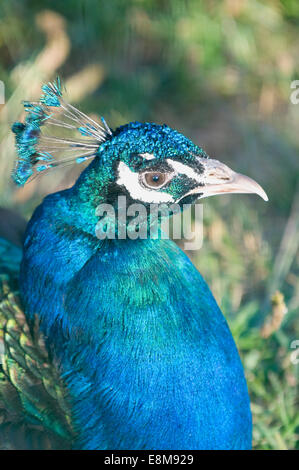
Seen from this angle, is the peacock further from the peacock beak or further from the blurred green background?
the blurred green background

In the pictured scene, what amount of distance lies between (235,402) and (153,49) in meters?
2.58

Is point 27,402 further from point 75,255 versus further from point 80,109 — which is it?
point 80,109

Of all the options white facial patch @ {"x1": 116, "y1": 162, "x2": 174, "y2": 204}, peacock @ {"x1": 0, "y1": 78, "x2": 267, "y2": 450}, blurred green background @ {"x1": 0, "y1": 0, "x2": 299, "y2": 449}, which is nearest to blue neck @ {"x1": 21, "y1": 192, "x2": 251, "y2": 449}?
peacock @ {"x1": 0, "y1": 78, "x2": 267, "y2": 450}

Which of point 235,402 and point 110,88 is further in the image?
point 110,88

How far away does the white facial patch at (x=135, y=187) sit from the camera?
1.17 metres

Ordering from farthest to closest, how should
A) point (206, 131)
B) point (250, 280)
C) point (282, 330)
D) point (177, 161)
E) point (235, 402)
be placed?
1. point (206, 131)
2. point (250, 280)
3. point (282, 330)
4. point (235, 402)
5. point (177, 161)

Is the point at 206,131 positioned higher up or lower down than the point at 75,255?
higher up

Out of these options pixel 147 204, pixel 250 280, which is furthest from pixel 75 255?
pixel 250 280

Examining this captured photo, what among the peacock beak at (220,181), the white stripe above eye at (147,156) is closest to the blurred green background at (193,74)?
the peacock beak at (220,181)

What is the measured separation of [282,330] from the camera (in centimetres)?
206

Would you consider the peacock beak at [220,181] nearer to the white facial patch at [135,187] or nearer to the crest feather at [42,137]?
the white facial patch at [135,187]

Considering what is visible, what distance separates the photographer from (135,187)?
1.19 m

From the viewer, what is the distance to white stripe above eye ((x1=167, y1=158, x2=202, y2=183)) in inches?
47.0

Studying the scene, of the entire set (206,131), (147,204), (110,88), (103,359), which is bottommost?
(103,359)
